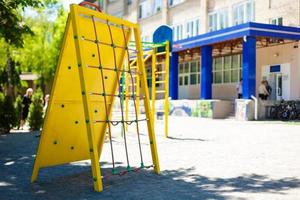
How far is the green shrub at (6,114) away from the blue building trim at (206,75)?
43.8 ft

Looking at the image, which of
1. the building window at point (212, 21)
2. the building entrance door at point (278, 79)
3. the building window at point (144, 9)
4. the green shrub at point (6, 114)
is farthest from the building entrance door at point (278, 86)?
the building window at point (144, 9)

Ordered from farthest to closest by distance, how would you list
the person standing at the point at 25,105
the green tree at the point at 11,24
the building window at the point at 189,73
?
the building window at the point at 189,73 < the person standing at the point at 25,105 < the green tree at the point at 11,24

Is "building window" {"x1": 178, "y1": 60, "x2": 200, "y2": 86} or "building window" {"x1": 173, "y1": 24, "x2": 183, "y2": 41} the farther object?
"building window" {"x1": 173, "y1": 24, "x2": 183, "y2": 41}

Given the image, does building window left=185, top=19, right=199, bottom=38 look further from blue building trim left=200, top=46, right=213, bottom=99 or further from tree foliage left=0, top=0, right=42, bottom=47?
tree foliage left=0, top=0, right=42, bottom=47

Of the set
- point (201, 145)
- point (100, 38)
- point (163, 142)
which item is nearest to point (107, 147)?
point (163, 142)

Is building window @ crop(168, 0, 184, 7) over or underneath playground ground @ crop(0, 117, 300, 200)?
over

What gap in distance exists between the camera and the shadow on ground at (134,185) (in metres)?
5.13

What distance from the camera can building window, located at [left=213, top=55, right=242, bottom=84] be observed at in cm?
2939

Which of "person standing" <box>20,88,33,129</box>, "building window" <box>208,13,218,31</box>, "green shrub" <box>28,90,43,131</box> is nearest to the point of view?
"green shrub" <box>28,90,43,131</box>

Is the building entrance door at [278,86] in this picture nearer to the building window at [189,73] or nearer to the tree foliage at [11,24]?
the building window at [189,73]

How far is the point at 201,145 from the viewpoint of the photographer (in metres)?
10.1

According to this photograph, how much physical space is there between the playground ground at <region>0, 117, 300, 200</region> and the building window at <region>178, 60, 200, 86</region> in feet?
79.3

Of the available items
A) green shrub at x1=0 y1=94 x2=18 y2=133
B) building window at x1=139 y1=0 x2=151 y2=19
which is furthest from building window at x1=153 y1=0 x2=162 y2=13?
green shrub at x1=0 y1=94 x2=18 y2=133

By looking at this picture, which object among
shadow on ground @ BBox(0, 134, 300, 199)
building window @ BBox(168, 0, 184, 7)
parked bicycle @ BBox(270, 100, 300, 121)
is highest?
building window @ BBox(168, 0, 184, 7)
